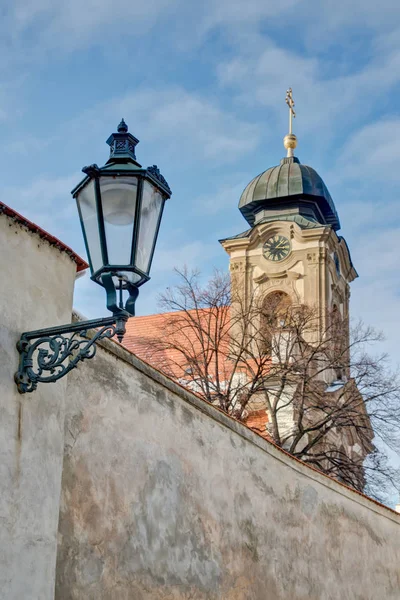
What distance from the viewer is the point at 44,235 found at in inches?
236

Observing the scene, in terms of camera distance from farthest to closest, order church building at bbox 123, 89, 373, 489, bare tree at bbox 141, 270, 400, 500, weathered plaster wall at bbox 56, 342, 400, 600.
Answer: church building at bbox 123, 89, 373, 489 < bare tree at bbox 141, 270, 400, 500 < weathered plaster wall at bbox 56, 342, 400, 600

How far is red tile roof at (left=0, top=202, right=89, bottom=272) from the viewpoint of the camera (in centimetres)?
570

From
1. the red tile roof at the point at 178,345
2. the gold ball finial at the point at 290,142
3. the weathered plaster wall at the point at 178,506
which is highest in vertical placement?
the gold ball finial at the point at 290,142

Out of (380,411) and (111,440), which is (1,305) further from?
(380,411)

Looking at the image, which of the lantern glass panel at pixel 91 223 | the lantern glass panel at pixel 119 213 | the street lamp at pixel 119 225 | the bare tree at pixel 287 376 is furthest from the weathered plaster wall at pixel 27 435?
the bare tree at pixel 287 376

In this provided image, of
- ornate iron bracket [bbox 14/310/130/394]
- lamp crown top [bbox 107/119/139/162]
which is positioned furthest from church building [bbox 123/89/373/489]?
lamp crown top [bbox 107/119/139/162]

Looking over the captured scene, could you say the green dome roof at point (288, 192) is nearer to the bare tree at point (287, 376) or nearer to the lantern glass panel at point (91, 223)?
the bare tree at point (287, 376)

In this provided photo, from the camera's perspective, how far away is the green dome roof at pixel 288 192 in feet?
124

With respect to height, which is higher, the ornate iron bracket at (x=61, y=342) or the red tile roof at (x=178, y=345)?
the red tile roof at (x=178, y=345)

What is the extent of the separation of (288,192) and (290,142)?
4.29m

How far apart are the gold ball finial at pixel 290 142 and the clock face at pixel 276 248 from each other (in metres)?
6.09

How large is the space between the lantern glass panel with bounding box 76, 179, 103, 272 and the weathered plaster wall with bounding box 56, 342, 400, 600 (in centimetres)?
220

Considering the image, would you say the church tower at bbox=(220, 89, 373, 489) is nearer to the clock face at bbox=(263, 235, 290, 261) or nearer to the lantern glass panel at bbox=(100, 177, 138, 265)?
the clock face at bbox=(263, 235, 290, 261)

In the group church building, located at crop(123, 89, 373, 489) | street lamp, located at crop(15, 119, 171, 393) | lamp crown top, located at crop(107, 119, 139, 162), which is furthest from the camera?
church building, located at crop(123, 89, 373, 489)
